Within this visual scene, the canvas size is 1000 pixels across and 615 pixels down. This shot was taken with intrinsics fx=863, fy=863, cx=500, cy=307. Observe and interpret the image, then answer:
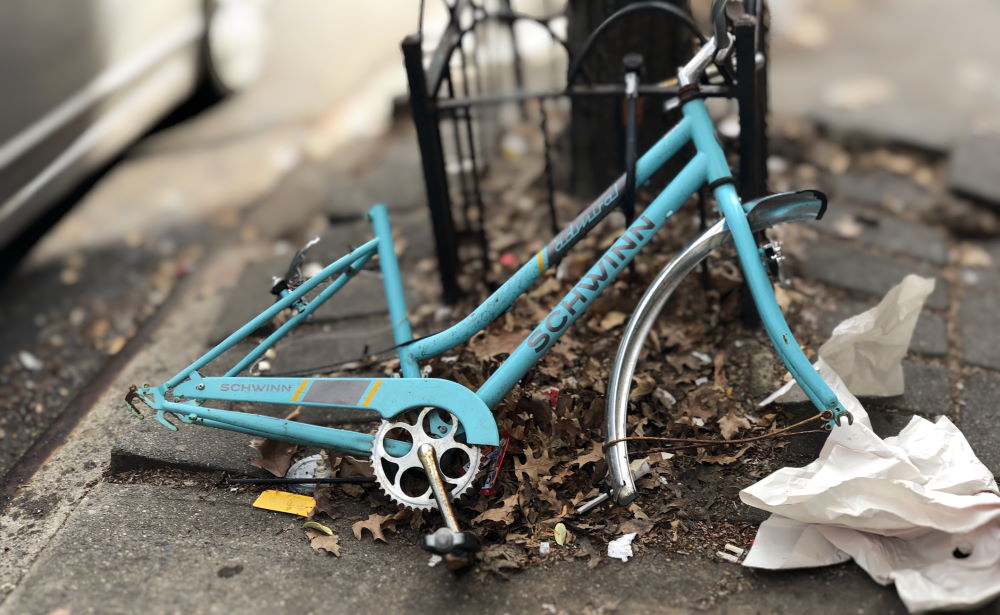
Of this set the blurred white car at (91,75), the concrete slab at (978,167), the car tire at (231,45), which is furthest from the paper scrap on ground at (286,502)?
the car tire at (231,45)

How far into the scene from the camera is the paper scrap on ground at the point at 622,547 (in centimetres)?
238

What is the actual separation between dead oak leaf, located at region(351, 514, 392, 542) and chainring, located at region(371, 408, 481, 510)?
77 millimetres

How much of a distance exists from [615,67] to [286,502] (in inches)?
81.3

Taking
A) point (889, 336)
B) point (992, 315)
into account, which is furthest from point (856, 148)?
point (889, 336)

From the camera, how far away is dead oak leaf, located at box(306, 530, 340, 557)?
242 centimetres

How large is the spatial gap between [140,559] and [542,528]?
1.13 m

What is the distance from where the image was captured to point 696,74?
2.52m

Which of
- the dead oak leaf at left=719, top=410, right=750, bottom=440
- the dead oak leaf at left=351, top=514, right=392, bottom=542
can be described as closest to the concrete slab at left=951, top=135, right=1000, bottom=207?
the dead oak leaf at left=719, top=410, right=750, bottom=440

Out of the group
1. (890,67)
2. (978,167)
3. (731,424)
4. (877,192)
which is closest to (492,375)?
(731,424)

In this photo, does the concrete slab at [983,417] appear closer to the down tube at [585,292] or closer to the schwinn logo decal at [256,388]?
the down tube at [585,292]

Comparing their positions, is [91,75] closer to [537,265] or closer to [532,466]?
[537,265]

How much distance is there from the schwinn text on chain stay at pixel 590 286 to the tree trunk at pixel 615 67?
82 centimetres

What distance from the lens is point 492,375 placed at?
2.53 m

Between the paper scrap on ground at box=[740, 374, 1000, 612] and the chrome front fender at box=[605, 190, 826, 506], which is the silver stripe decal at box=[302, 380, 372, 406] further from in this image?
the paper scrap on ground at box=[740, 374, 1000, 612]
